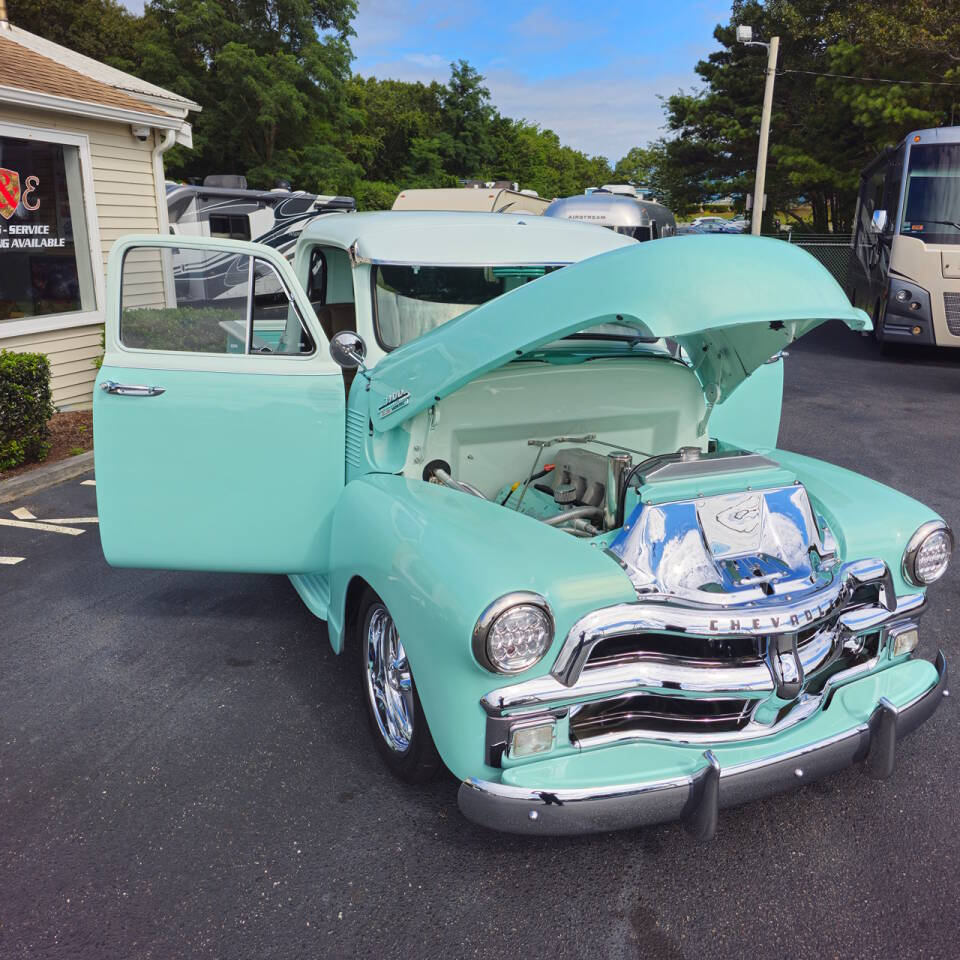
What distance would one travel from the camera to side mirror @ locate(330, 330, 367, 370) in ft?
11.2

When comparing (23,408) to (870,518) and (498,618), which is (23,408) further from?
(870,518)

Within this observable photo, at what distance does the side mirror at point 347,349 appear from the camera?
3426mm

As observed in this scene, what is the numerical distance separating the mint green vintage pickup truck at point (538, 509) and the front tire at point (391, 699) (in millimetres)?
14

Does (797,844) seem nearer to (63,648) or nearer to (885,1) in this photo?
(63,648)

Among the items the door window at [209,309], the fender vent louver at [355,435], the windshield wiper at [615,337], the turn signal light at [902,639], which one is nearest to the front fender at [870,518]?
the turn signal light at [902,639]

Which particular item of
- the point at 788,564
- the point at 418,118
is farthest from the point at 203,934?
the point at 418,118

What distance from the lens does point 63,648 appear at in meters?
4.11

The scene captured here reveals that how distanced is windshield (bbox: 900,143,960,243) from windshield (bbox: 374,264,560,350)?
9.38 metres

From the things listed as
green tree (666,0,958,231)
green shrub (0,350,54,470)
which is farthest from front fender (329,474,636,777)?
green tree (666,0,958,231)

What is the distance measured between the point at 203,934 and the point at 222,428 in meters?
1.96

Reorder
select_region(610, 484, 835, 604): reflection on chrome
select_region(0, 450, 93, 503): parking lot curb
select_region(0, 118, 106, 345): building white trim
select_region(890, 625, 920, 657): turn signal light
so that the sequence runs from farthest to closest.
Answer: select_region(0, 118, 106, 345): building white trim, select_region(0, 450, 93, 503): parking lot curb, select_region(890, 625, 920, 657): turn signal light, select_region(610, 484, 835, 604): reflection on chrome

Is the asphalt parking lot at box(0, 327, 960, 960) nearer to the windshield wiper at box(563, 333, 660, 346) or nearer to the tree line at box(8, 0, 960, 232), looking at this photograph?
the windshield wiper at box(563, 333, 660, 346)

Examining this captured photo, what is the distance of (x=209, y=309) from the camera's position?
3828mm

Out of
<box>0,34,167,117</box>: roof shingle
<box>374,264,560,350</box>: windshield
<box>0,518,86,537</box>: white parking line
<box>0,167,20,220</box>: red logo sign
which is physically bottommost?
<box>0,518,86,537</box>: white parking line
